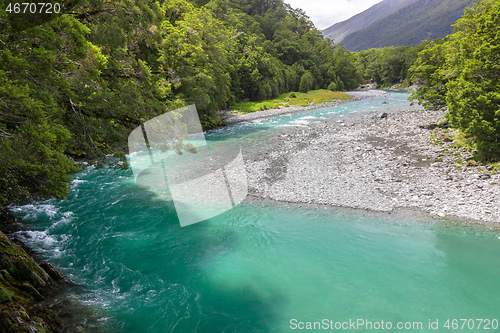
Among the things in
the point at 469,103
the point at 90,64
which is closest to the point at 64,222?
the point at 90,64

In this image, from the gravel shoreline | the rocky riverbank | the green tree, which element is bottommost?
the gravel shoreline

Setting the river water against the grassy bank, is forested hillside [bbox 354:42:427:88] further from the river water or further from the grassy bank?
the river water

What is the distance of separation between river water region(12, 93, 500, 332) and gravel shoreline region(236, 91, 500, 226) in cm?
118

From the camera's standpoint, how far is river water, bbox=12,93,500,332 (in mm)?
7180

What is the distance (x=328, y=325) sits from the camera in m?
7.03

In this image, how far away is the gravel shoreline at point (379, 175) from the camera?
1230 centimetres

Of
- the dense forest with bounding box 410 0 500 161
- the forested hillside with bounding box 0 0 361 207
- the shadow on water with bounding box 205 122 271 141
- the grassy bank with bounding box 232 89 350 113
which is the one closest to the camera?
the forested hillside with bounding box 0 0 361 207

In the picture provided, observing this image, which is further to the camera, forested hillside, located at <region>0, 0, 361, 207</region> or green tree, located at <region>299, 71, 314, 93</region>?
green tree, located at <region>299, 71, 314, 93</region>

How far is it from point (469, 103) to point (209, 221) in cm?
1592

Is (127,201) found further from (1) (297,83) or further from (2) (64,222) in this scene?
(1) (297,83)

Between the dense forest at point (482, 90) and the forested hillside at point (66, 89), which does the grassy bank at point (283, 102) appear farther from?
the dense forest at point (482, 90)

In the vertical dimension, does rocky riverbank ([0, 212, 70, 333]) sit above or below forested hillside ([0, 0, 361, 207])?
below

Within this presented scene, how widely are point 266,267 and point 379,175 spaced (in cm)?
1013

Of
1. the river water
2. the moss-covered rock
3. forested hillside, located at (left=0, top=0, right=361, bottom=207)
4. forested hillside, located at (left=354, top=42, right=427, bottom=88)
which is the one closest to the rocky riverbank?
the moss-covered rock
